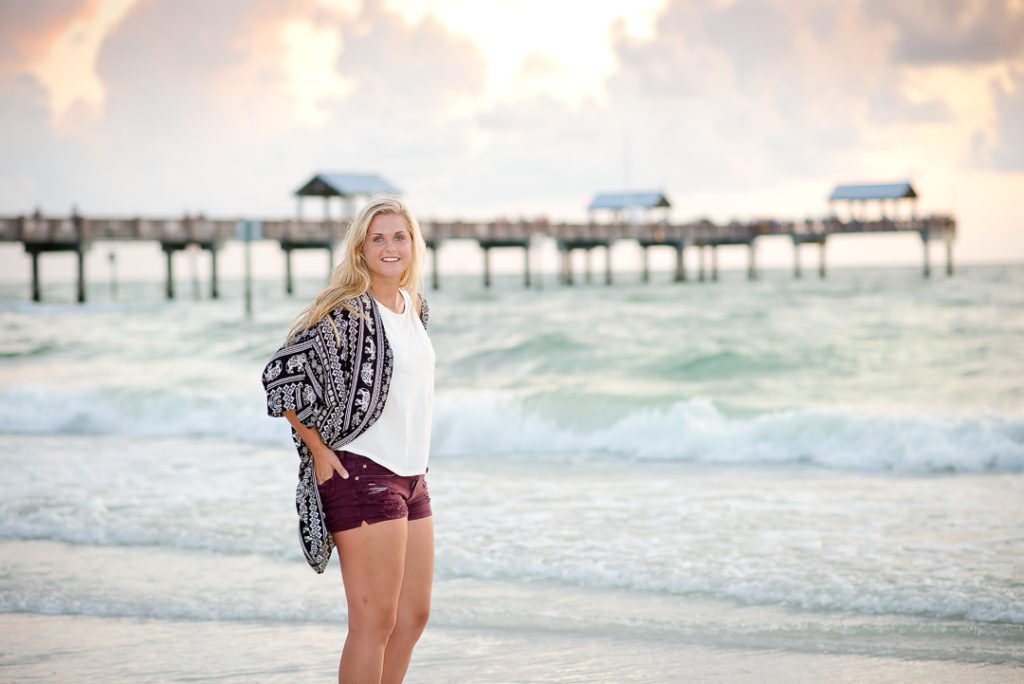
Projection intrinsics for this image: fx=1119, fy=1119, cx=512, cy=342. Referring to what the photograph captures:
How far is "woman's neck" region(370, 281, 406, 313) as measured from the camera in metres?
3.02

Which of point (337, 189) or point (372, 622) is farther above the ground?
point (337, 189)

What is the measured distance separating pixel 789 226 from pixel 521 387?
164 ft

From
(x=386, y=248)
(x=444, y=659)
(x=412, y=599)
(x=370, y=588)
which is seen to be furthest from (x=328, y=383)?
(x=444, y=659)

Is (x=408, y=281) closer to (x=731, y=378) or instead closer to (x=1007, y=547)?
(x=1007, y=547)

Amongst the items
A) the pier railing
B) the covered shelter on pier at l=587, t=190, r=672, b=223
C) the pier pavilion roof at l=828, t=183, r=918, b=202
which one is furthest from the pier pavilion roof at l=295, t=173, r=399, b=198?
the pier pavilion roof at l=828, t=183, r=918, b=202

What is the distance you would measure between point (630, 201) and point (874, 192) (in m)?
14.1

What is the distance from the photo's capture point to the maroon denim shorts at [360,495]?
2.87m

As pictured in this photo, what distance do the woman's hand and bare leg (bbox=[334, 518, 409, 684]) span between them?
15 centimetres

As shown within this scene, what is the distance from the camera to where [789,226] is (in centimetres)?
6347

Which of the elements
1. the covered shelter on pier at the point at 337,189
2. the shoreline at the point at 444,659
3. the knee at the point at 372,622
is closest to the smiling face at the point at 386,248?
the knee at the point at 372,622

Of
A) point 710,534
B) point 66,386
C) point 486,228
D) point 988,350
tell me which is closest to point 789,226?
point 486,228

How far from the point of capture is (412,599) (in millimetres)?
3061

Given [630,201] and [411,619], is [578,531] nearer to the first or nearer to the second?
[411,619]

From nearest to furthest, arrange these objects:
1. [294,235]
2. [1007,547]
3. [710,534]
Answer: [1007,547] → [710,534] → [294,235]
